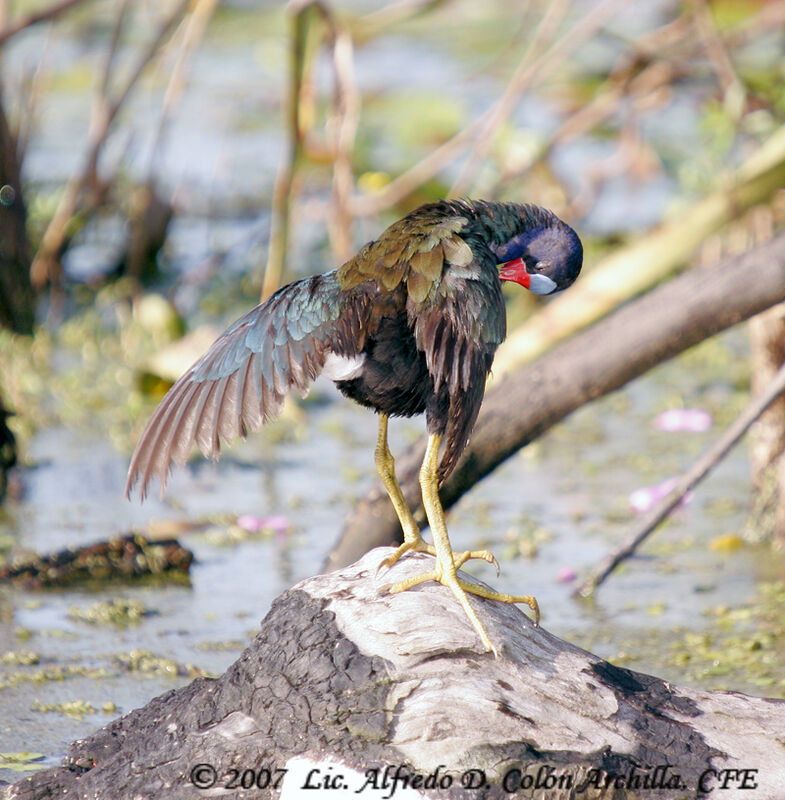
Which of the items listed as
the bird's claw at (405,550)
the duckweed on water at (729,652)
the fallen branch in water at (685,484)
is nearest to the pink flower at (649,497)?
the duckweed on water at (729,652)

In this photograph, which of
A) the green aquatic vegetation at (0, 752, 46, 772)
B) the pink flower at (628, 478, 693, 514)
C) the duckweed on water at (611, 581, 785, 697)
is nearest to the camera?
the green aquatic vegetation at (0, 752, 46, 772)

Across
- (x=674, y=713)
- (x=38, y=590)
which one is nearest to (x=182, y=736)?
(x=674, y=713)

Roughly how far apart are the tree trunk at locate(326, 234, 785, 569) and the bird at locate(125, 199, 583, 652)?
672 mm

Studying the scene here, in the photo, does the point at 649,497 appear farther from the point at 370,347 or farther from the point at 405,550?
the point at 370,347

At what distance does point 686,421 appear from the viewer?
4.27 m

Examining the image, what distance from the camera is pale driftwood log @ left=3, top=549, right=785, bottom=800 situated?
1930mm

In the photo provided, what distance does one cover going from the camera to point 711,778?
2.00 metres

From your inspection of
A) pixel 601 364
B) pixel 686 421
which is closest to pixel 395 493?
pixel 601 364

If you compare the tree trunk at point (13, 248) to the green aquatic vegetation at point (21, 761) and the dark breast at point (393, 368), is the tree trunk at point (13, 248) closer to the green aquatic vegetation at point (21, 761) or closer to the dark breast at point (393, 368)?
the green aquatic vegetation at point (21, 761)

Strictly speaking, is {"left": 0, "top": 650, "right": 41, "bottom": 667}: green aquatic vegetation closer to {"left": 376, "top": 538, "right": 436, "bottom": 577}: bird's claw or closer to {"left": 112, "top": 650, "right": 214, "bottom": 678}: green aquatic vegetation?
{"left": 112, "top": 650, "right": 214, "bottom": 678}: green aquatic vegetation

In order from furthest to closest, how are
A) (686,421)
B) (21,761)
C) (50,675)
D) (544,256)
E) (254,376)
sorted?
(686,421) → (50,675) → (21,761) → (544,256) → (254,376)

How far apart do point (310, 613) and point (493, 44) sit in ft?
26.7

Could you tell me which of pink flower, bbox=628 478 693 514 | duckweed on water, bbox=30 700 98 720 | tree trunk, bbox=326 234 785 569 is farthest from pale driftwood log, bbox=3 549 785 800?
pink flower, bbox=628 478 693 514

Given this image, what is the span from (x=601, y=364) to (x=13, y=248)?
3.00m
